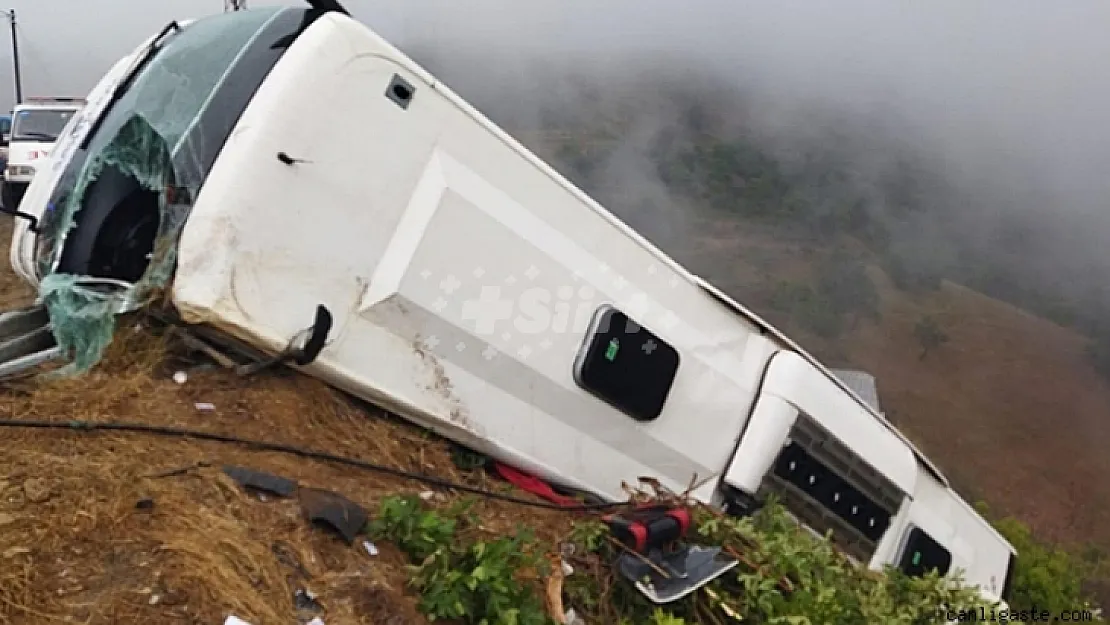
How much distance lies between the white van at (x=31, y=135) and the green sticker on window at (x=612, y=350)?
9.56 metres

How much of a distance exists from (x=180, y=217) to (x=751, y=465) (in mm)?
2553

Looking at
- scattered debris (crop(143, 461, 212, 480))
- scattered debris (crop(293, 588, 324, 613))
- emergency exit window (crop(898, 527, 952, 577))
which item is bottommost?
scattered debris (crop(293, 588, 324, 613))

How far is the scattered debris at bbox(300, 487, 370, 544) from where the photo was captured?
3004 mm

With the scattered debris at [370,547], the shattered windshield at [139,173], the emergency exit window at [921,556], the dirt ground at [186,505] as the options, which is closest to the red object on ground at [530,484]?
the dirt ground at [186,505]

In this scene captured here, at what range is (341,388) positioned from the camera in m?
3.70

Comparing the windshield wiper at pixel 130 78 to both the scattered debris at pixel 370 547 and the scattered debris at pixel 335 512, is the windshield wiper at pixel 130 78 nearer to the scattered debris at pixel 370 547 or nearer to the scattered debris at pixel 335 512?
the scattered debris at pixel 335 512

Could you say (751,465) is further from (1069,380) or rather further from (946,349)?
(1069,380)

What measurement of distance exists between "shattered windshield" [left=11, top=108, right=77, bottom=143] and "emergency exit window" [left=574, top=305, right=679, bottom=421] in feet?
37.6

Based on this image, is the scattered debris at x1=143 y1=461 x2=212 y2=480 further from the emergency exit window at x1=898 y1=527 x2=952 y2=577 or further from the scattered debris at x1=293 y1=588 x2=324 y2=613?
the emergency exit window at x1=898 y1=527 x2=952 y2=577

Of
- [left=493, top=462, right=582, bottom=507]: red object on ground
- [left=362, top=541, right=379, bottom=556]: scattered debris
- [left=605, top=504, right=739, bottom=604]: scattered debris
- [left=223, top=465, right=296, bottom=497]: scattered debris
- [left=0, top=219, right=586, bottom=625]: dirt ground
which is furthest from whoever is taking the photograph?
[left=493, top=462, right=582, bottom=507]: red object on ground

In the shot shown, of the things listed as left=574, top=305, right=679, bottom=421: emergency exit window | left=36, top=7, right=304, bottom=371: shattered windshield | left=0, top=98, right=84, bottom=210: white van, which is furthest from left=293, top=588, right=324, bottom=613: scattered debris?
left=0, top=98, right=84, bottom=210: white van

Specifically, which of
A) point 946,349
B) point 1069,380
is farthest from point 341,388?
point 1069,380

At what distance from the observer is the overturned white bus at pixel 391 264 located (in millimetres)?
3438

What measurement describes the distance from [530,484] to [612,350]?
0.61m
